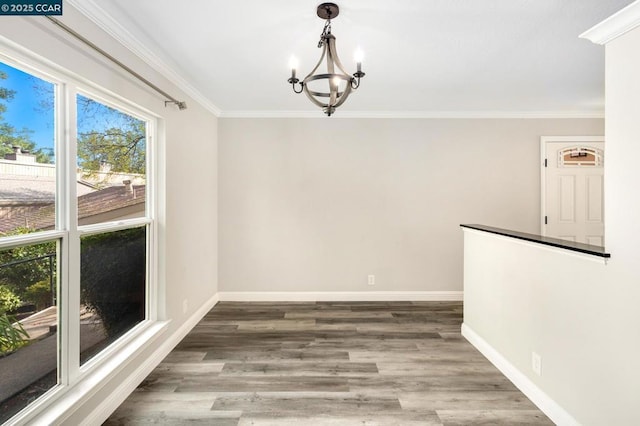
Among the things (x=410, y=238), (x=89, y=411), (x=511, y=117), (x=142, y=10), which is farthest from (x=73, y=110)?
(x=511, y=117)

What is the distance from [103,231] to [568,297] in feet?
9.46

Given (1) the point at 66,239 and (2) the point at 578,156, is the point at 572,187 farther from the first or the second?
(1) the point at 66,239

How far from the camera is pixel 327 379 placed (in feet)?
8.07

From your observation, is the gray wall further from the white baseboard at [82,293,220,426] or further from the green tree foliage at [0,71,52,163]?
the green tree foliage at [0,71,52,163]

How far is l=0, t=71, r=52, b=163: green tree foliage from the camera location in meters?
1.48

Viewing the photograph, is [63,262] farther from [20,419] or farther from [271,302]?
[271,302]

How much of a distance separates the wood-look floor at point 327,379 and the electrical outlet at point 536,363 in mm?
214

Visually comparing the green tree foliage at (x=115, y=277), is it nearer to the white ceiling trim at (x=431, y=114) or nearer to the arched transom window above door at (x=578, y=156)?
the white ceiling trim at (x=431, y=114)

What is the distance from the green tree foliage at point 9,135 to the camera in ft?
4.84


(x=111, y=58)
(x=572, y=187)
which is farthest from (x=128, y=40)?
(x=572, y=187)

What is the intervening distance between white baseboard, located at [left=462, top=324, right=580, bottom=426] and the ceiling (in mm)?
2371

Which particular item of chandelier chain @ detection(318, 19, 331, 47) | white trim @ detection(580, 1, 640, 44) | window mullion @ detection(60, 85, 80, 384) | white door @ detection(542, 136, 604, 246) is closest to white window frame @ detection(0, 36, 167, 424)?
window mullion @ detection(60, 85, 80, 384)

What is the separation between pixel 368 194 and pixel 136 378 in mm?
3088

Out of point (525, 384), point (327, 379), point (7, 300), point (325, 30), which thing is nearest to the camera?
point (7, 300)
